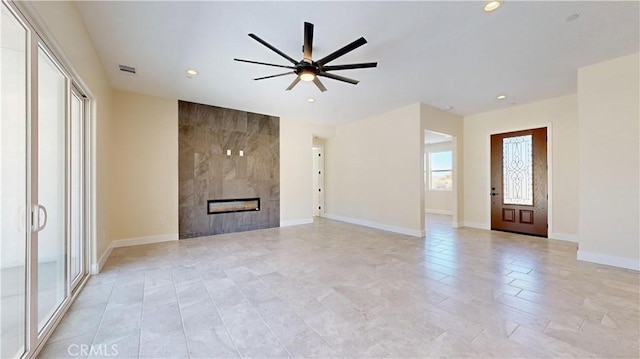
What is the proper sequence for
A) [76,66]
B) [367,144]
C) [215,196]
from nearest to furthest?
[76,66] → [215,196] → [367,144]

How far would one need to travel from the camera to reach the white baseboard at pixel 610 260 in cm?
349

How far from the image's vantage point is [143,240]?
500cm

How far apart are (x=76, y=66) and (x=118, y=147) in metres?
2.61

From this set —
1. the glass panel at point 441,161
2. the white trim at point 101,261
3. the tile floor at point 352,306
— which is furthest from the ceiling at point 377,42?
the glass panel at point 441,161

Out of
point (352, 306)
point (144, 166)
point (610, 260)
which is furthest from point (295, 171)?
point (610, 260)

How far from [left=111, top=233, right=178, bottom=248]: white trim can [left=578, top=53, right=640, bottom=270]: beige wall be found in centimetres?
743

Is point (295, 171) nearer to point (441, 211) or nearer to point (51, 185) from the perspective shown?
point (51, 185)

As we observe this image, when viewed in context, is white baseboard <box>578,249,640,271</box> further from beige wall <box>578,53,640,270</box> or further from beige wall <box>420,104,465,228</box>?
beige wall <box>420,104,465,228</box>

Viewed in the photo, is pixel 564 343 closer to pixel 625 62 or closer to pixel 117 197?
pixel 625 62

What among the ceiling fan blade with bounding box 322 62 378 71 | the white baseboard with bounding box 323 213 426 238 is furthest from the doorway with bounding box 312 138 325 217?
the ceiling fan blade with bounding box 322 62 378 71

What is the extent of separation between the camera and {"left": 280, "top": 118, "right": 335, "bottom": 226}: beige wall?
7005mm

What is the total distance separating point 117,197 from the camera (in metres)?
4.77

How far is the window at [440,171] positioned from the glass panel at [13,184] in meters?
10.5

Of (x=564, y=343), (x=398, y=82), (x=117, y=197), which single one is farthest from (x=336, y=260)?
(x=117, y=197)
